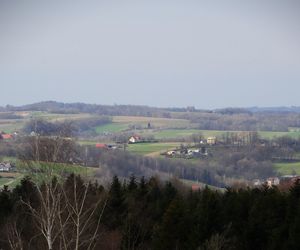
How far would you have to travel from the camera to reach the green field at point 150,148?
6050cm

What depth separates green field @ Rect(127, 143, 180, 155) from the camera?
198 feet

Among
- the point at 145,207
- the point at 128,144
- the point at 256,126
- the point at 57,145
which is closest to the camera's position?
the point at 57,145

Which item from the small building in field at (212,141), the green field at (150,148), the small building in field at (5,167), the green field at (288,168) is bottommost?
the green field at (288,168)

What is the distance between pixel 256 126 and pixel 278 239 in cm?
8434

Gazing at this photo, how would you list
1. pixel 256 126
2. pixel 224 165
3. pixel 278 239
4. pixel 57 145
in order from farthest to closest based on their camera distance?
pixel 256 126 < pixel 224 165 < pixel 278 239 < pixel 57 145

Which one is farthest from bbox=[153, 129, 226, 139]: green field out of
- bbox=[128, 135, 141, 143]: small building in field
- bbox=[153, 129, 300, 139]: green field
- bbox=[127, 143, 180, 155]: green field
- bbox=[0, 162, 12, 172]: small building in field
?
bbox=[0, 162, 12, 172]: small building in field

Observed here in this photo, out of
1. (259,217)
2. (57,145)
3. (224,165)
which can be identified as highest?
(57,145)

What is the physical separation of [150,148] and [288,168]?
687 inches

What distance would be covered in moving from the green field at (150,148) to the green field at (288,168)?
12.8 m

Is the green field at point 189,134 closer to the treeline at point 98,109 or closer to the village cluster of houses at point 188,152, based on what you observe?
the village cluster of houses at point 188,152

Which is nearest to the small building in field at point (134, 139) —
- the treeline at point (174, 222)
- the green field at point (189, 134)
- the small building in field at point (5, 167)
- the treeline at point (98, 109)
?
→ the green field at point (189, 134)

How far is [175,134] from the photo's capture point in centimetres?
8294

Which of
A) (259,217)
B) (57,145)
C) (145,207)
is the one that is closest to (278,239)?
(259,217)

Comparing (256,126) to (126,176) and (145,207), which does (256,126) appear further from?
(145,207)
